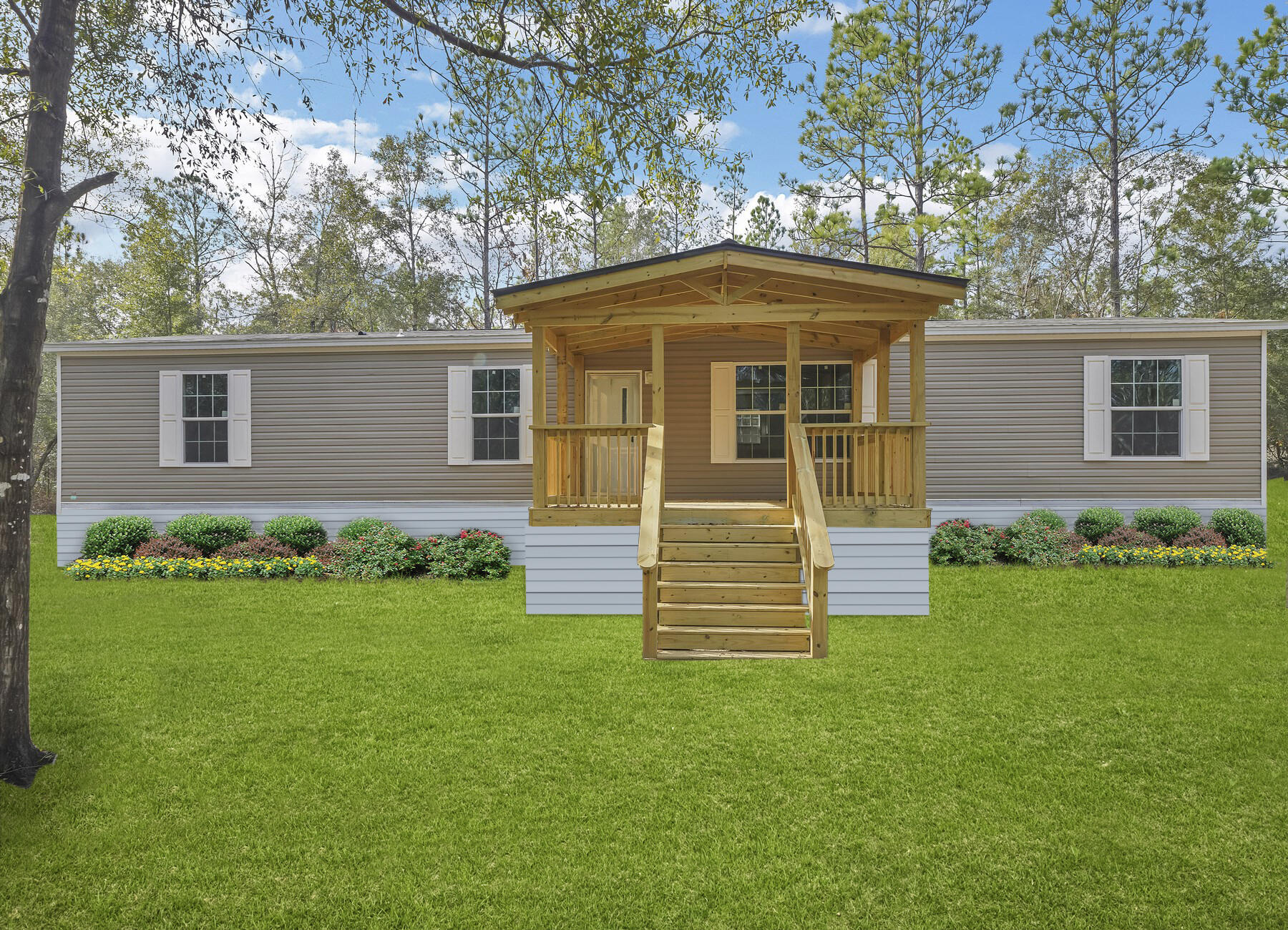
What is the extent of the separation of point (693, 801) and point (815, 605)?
244 cm

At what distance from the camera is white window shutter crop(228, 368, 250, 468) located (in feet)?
40.6

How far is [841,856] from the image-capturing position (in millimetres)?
3861

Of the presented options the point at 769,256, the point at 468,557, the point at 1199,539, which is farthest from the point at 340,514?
the point at 1199,539

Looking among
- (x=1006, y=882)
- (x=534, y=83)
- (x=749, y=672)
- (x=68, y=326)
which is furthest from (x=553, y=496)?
(x=68, y=326)

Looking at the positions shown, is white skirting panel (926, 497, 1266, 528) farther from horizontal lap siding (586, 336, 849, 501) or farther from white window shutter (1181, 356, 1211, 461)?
horizontal lap siding (586, 336, 849, 501)

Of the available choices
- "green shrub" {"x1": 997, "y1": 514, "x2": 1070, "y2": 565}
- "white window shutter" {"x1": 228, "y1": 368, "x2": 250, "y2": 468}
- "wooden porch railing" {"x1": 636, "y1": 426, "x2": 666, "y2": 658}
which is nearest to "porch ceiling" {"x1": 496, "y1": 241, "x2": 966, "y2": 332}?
"wooden porch railing" {"x1": 636, "y1": 426, "x2": 666, "y2": 658}

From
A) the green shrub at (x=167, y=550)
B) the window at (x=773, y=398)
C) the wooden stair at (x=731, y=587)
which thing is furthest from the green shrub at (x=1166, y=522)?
the green shrub at (x=167, y=550)

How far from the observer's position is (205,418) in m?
12.4

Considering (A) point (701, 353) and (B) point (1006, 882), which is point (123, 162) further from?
(B) point (1006, 882)

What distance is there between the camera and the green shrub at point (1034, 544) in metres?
11.1

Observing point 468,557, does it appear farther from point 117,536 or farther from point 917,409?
point 917,409

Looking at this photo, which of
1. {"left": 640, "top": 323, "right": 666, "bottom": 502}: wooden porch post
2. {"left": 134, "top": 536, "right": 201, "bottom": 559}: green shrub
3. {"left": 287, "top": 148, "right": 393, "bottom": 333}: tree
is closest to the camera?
{"left": 640, "top": 323, "right": 666, "bottom": 502}: wooden porch post

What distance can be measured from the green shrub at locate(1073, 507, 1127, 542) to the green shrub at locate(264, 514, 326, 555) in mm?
11657

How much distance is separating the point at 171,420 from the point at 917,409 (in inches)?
442
